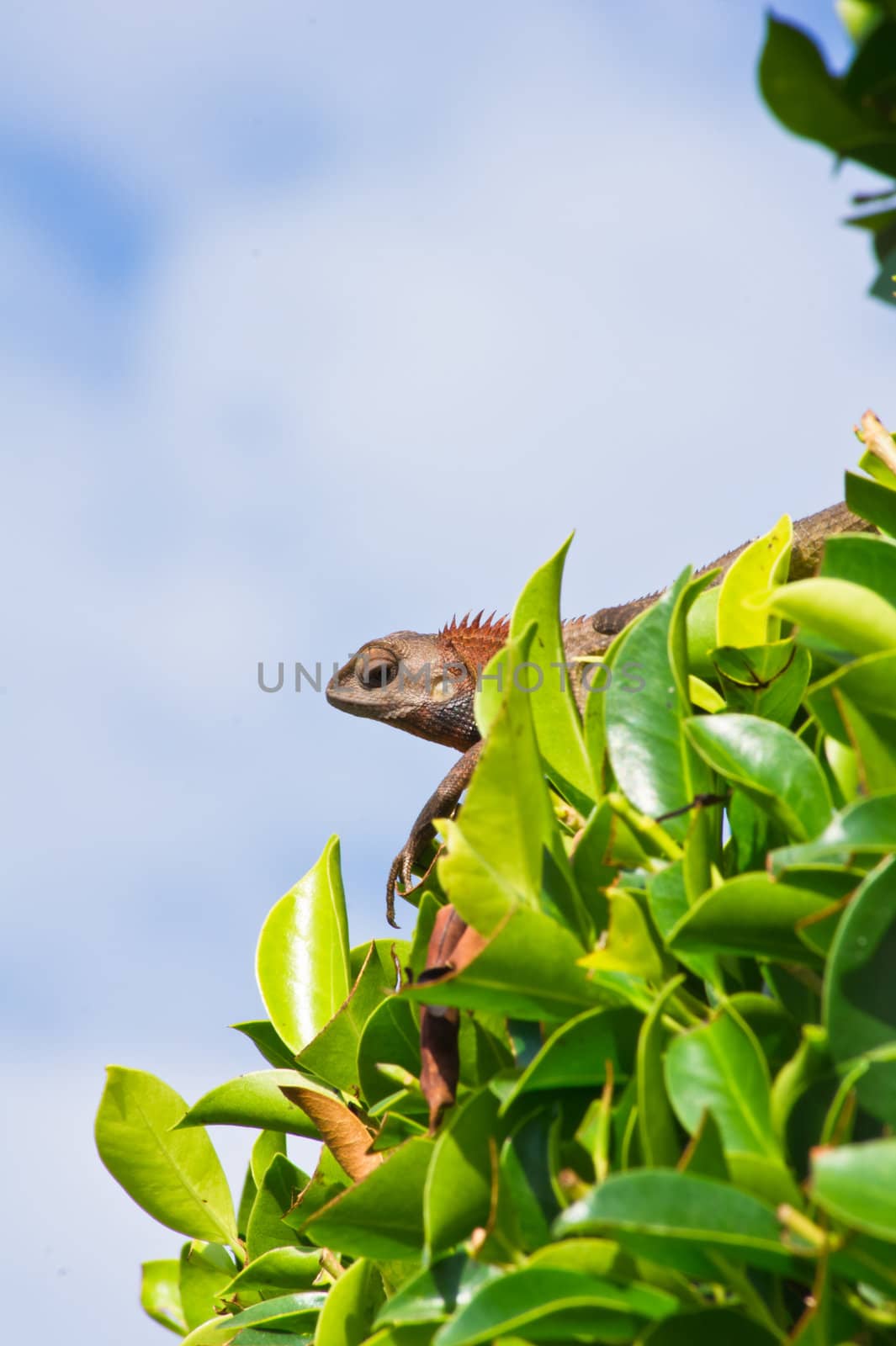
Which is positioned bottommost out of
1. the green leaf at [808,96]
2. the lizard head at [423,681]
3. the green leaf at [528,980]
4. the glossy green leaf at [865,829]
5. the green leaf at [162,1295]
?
the green leaf at [162,1295]

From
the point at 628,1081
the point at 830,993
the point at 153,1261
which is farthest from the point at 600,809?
the point at 153,1261

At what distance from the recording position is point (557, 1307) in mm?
1122

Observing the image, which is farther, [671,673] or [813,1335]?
[671,673]

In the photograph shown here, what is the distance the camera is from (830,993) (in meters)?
1.11

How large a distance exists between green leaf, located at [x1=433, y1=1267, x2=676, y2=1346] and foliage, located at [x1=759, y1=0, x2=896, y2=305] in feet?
3.58

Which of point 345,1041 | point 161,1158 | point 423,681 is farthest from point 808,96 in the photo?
point 423,681

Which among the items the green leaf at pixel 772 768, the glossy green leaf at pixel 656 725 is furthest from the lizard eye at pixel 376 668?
the green leaf at pixel 772 768

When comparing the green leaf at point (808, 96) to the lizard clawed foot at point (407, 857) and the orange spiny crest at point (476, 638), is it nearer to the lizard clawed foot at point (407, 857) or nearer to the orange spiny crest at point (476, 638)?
the lizard clawed foot at point (407, 857)

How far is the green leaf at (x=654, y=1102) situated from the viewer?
119 centimetres

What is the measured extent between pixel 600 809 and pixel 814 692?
286 mm

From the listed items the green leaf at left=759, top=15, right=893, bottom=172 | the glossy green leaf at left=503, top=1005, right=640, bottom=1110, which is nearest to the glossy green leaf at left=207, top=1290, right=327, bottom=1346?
the glossy green leaf at left=503, top=1005, right=640, bottom=1110

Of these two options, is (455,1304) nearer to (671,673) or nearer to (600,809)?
(600,809)

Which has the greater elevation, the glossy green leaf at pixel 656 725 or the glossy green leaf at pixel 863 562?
the glossy green leaf at pixel 863 562

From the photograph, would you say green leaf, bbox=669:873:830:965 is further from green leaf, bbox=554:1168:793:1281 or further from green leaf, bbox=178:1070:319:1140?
green leaf, bbox=178:1070:319:1140
